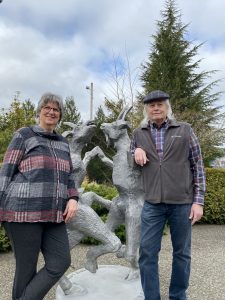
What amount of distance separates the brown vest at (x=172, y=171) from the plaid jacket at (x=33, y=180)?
2.30ft

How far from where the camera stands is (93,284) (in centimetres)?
343

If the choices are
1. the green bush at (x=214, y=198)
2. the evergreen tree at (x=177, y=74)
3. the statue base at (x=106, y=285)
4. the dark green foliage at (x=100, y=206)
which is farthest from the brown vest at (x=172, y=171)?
Answer: the evergreen tree at (x=177, y=74)

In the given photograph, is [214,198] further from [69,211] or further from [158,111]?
[69,211]

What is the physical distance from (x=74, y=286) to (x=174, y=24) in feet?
55.0

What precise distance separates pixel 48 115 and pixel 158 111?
858 mm

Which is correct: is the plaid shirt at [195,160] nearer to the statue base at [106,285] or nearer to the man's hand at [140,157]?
the man's hand at [140,157]

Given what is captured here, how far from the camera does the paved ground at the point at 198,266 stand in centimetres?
386

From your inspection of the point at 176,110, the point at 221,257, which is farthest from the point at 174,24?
the point at 221,257

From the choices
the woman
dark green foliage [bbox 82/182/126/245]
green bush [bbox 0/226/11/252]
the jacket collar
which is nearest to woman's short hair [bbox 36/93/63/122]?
the woman

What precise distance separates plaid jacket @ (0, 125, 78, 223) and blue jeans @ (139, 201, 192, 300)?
0.73 meters

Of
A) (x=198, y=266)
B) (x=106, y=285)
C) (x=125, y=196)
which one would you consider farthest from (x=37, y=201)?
(x=198, y=266)

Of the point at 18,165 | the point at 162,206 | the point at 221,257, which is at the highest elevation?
the point at 18,165

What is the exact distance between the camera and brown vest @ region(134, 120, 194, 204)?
262cm

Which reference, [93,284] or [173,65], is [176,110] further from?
[93,284]
